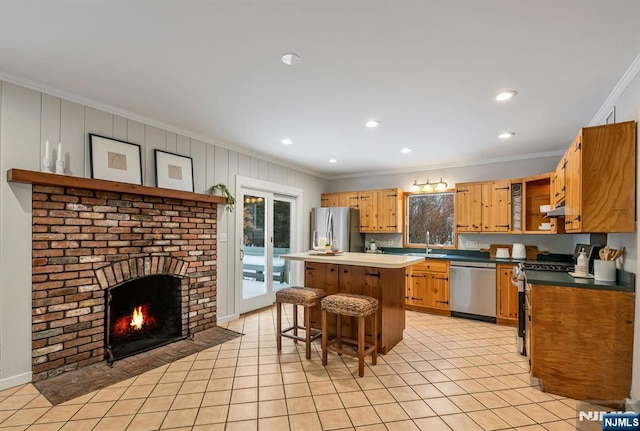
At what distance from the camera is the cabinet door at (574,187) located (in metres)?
2.41

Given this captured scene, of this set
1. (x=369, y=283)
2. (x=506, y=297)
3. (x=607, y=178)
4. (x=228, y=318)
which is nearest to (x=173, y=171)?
(x=228, y=318)

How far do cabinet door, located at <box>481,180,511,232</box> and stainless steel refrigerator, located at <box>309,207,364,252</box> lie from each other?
220 cm

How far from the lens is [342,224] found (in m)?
5.73

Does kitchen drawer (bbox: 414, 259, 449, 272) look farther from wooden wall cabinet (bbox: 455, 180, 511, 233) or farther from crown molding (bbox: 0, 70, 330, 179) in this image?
crown molding (bbox: 0, 70, 330, 179)

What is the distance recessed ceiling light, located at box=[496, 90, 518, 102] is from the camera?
8.75 ft

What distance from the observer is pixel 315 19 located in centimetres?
177

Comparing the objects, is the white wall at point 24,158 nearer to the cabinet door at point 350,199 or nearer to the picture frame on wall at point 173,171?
the picture frame on wall at point 173,171

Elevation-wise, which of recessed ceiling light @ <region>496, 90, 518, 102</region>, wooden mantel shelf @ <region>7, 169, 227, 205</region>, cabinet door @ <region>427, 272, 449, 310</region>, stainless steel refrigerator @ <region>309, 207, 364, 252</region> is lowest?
cabinet door @ <region>427, 272, 449, 310</region>

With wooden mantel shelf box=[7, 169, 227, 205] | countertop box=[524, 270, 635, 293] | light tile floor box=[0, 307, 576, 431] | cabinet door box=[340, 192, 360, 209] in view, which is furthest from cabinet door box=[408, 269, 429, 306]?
wooden mantel shelf box=[7, 169, 227, 205]

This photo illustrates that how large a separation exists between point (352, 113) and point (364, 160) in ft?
6.95

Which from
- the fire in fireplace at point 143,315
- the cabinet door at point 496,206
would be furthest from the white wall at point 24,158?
the cabinet door at point 496,206

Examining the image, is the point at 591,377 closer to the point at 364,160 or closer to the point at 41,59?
the point at 364,160

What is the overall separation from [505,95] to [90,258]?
4.14 m

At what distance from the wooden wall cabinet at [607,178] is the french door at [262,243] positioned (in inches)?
155
